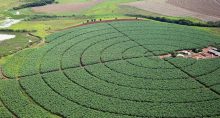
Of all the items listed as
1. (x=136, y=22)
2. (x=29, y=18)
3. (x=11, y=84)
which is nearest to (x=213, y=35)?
(x=136, y=22)

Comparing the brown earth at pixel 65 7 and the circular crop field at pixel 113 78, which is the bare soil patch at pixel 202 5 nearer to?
the circular crop field at pixel 113 78

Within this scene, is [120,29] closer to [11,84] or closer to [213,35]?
[213,35]

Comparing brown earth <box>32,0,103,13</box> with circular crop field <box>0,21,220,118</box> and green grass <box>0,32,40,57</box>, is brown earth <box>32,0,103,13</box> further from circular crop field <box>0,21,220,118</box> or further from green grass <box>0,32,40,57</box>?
circular crop field <box>0,21,220,118</box>

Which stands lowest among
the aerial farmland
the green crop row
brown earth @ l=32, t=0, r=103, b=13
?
the green crop row

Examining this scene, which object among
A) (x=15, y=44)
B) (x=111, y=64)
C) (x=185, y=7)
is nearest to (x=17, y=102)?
(x=111, y=64)


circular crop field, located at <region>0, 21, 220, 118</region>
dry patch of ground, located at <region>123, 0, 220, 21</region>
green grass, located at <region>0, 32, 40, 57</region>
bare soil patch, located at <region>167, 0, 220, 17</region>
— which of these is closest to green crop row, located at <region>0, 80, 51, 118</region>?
circular crop field, located at <region>0, 21, 220, 118</region>
